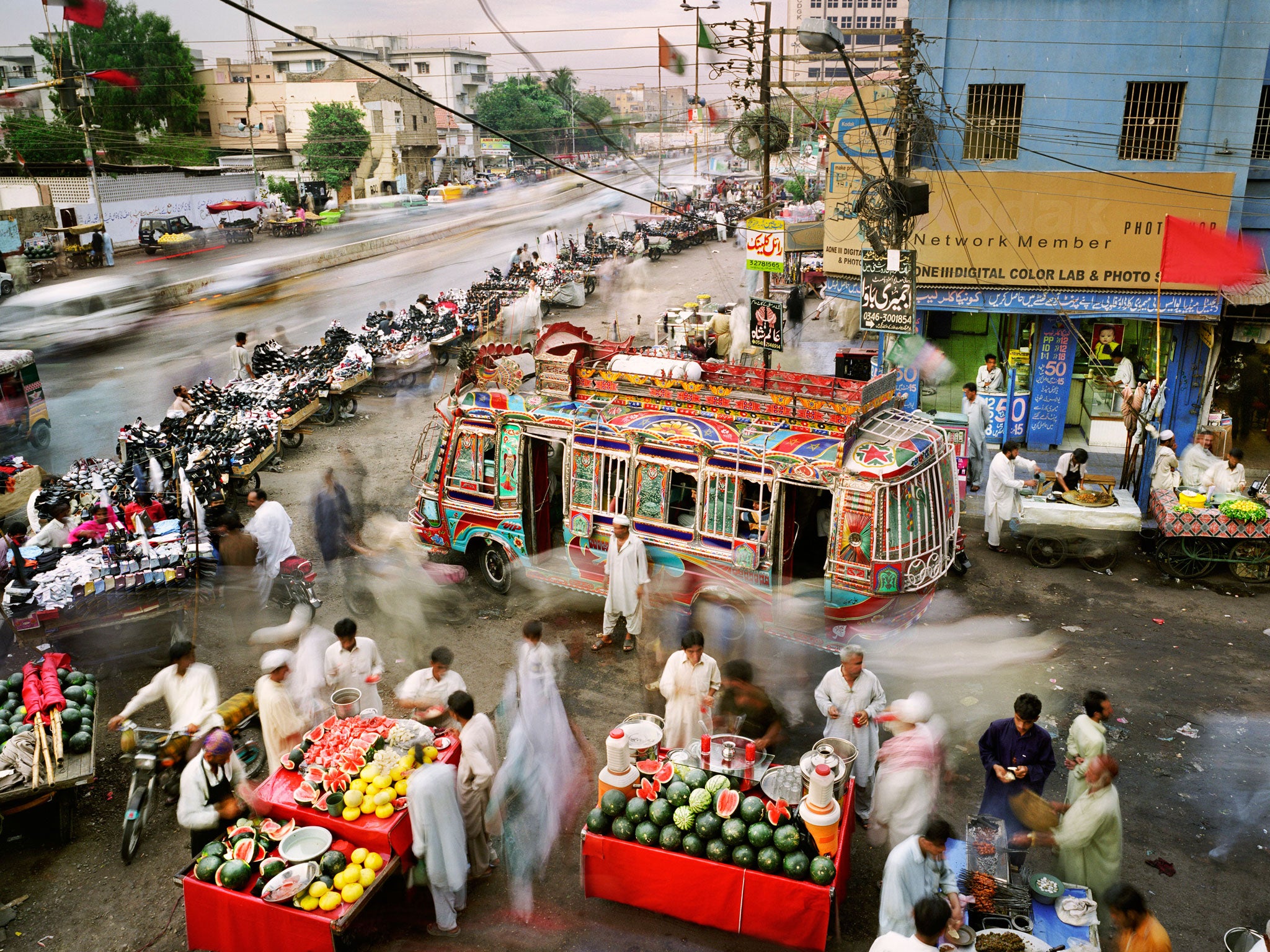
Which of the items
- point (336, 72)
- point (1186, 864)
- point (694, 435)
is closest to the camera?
point (1186, 864)

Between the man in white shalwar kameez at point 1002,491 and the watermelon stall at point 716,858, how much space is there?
6.47 meters

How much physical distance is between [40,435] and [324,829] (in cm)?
1377

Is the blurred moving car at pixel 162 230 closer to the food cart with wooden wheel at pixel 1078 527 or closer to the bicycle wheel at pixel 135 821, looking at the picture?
the bicycle wheel at pixel 135 821

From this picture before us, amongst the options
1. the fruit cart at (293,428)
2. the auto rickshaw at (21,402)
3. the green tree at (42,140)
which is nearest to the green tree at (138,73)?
the green tree at (42,140)

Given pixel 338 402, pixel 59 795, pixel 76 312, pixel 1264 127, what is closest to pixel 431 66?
pixel 76 312

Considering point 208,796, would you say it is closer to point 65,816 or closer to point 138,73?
point 65,816

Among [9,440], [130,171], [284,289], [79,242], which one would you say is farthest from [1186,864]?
[130,171]

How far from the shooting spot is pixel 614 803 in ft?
19.9

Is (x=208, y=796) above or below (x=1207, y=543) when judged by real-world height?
above

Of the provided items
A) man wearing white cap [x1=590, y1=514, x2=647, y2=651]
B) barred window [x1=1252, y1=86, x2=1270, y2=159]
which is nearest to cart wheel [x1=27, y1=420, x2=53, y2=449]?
man wearing white cap [x1=590, y1=514, x2=647, y2=651]

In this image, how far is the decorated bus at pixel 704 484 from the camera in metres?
8.45

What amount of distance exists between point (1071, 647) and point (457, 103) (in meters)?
78.7

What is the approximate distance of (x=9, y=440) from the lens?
1571 cm

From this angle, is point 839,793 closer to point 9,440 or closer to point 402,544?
point 402,544
